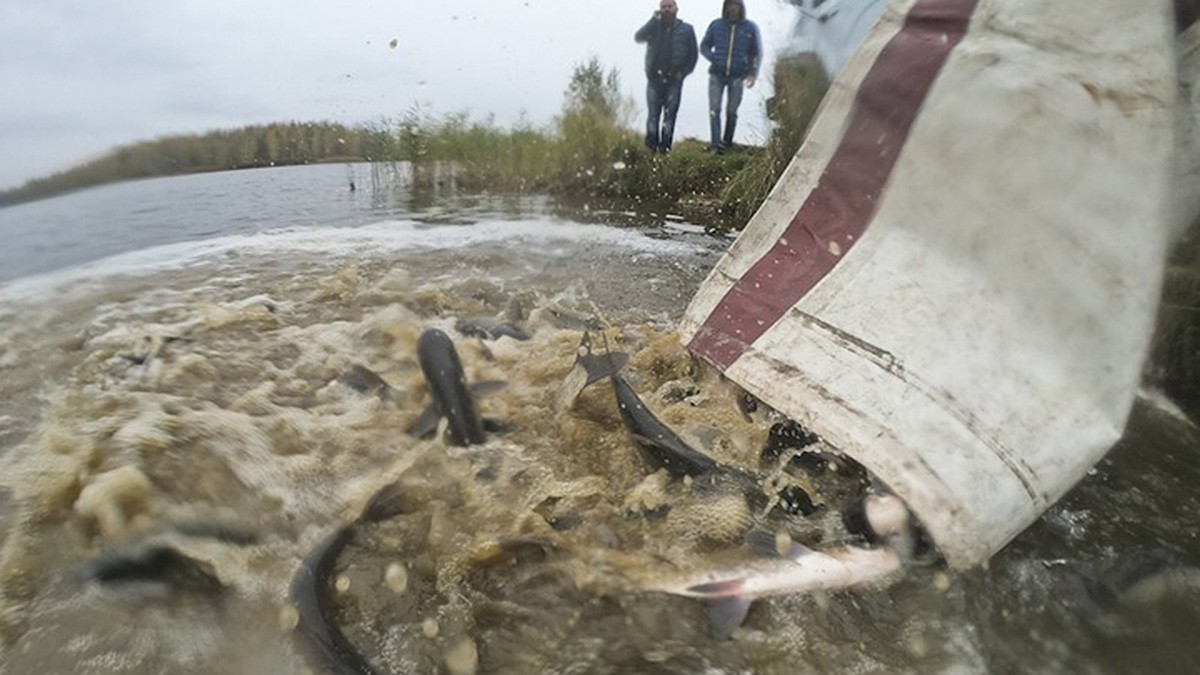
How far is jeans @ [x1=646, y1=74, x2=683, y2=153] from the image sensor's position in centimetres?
929

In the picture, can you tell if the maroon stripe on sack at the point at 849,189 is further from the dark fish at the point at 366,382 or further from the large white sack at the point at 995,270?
the dark fish at the point at 366,382

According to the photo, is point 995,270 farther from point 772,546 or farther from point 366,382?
point 366,382

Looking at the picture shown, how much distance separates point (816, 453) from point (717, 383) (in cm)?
64

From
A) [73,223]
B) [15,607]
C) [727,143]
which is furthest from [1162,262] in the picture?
[73,223]

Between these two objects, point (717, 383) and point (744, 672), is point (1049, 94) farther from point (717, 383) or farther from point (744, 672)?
point (744, 672)

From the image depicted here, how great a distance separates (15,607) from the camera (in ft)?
6.32

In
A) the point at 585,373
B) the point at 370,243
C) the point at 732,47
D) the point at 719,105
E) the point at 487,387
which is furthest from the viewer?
the point at 719,105

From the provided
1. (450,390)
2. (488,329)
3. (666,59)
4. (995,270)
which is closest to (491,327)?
(488,329)

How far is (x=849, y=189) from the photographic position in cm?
227

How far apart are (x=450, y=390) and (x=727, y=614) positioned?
141cm

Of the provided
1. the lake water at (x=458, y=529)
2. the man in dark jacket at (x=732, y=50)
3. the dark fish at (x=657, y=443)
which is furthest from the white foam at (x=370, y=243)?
the dark fish at (x=657, y=443)

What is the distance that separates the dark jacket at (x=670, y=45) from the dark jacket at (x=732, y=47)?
19cm

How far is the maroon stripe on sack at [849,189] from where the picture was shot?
212 cm

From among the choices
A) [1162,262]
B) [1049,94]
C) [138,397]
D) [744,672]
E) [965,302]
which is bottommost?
[744,672]
